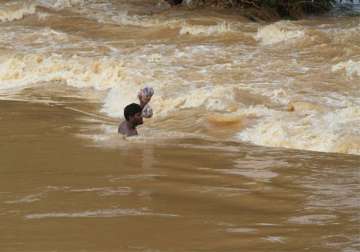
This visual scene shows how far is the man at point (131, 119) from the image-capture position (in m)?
7.69

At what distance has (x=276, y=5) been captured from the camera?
21.8 m

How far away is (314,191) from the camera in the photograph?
19.0ft

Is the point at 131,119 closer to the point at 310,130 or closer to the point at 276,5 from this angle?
the point at 310,130

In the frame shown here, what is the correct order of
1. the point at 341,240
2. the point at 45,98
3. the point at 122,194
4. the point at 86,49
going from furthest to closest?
the point at 86,49
the point at 45,98
the point at 122,194
the point at 341,240

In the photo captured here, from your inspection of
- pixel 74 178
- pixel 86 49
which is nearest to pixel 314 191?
pixel 74 178

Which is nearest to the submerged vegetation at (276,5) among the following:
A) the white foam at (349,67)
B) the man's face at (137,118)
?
the white foam at (349,67)

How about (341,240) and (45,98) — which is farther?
(45,98)

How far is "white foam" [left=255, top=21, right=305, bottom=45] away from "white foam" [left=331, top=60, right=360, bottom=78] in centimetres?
316

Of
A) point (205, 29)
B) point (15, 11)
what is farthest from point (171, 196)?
point (15, 11)

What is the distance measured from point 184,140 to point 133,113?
26.7 inches

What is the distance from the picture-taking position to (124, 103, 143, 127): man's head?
7684mm

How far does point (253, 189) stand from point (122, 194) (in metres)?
1.03

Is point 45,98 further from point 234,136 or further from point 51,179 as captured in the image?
point 51,179

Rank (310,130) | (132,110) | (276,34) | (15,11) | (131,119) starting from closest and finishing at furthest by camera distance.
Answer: (132,110)
(131,119)
(310,130)
(276,34)
(15,11)
